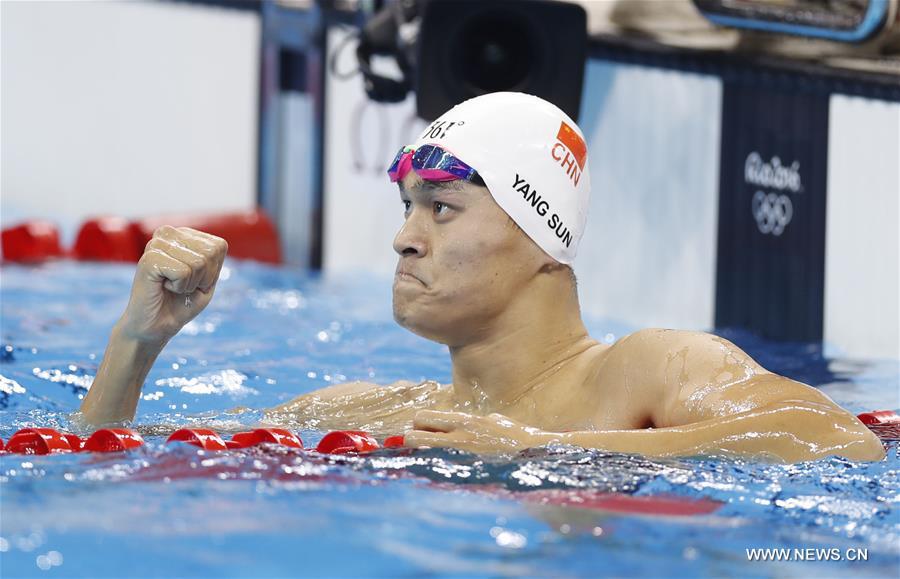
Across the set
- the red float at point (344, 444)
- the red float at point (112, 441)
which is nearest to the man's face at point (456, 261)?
the red float at point (344, 444)

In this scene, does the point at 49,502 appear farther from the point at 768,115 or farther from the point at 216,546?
the point at 768,115

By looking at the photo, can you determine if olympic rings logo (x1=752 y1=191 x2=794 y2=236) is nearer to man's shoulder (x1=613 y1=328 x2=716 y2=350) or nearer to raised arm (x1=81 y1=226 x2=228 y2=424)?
man's shoulder (x1=613 y1=328 x2=716 y2=350)

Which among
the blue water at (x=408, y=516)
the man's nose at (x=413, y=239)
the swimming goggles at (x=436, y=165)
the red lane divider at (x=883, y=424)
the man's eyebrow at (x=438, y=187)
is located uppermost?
the swimming goggles at (x=436, y=165)

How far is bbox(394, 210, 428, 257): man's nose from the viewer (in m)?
3.20

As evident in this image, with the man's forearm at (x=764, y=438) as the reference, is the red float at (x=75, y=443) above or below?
below

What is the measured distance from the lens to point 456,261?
318 centimetres

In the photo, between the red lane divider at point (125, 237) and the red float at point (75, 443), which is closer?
the red float at point (75, 443)

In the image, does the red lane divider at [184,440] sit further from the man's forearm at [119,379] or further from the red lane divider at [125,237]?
the red lane divider at [125,237]

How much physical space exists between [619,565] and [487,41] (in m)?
4.21

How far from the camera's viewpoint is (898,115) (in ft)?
16.4

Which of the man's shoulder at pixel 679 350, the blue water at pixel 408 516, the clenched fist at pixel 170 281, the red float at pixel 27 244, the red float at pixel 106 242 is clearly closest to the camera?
the blue water at pixel 408 516

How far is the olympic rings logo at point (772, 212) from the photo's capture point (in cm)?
552

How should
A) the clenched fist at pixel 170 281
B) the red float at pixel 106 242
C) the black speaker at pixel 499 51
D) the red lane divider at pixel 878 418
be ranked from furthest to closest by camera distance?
the red float at pixel 106 242 < the black speaker at pixel 499 51 < the red lane divider at pixel 878 418 < the clenched fist at pixel 170 281

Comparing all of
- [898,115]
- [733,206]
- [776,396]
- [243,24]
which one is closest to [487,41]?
[733,206]
